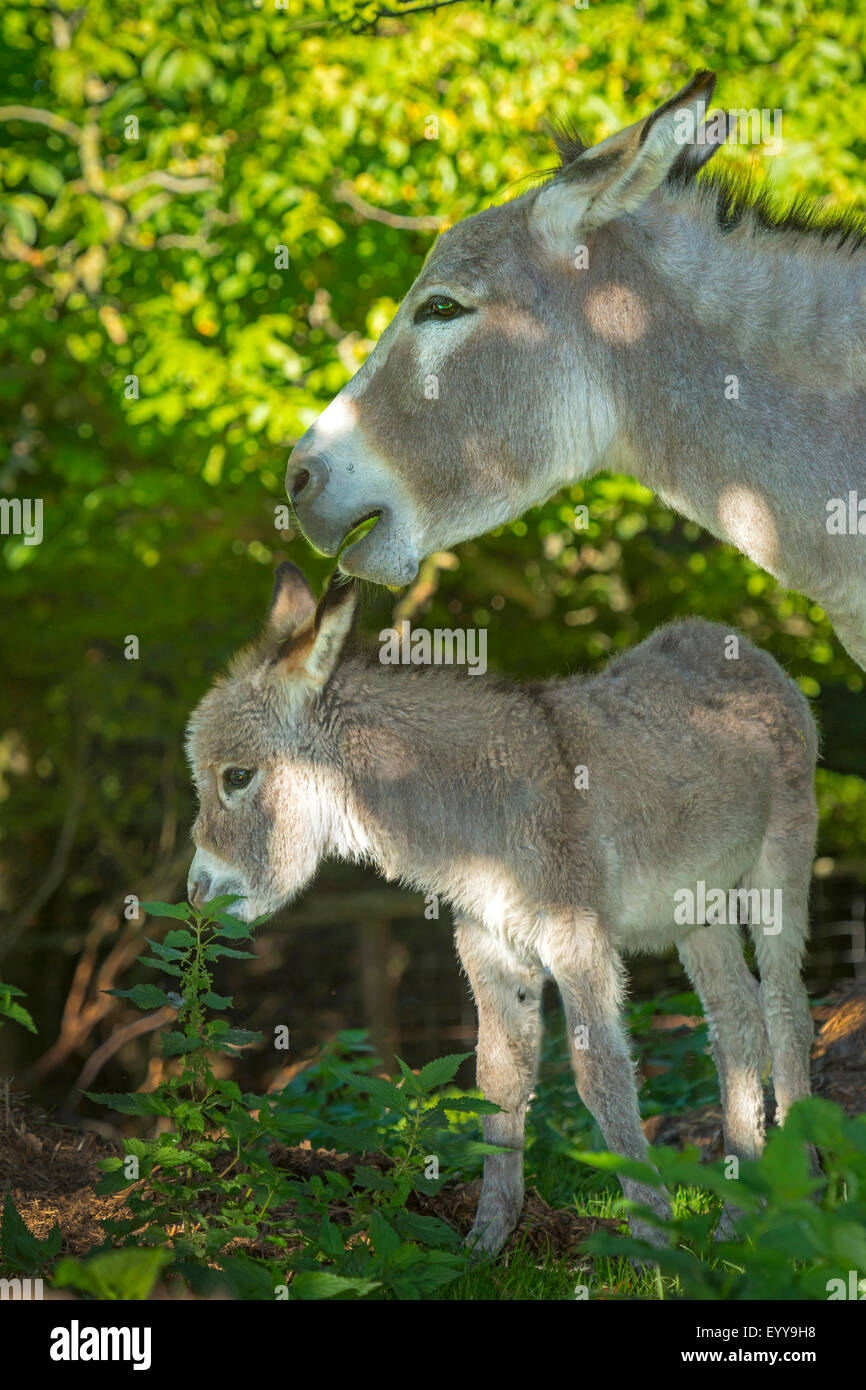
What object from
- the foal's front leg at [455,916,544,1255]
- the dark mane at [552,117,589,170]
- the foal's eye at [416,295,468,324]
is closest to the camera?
the foal's eye at [416,295,468,324]

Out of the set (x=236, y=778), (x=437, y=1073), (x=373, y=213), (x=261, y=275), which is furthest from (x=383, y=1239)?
(x=373, y=213)

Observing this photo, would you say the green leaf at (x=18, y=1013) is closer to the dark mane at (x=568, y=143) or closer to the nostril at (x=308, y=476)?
the nostril at (x=308, y=476)

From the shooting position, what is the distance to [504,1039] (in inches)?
165

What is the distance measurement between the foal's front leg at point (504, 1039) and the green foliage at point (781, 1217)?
6.56 feet

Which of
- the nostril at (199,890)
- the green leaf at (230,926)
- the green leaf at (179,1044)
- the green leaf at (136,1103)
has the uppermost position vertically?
the nostril at (199,890)

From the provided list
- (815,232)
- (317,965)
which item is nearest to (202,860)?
(815,232)

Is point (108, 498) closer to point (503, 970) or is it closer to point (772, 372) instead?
point (503, 970)

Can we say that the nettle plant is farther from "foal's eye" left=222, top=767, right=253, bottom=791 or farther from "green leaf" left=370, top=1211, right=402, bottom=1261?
"foal's eye" left=222, top=767, right=253, bottom=791

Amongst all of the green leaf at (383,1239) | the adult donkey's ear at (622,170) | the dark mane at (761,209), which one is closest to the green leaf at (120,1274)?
the green leaf at (383,1239)

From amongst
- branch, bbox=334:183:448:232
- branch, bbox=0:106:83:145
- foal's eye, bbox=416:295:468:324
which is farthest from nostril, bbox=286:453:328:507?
branch, bbox=0:106:83:145

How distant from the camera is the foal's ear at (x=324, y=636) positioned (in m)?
4.19

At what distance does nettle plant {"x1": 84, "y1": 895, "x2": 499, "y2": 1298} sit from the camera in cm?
313

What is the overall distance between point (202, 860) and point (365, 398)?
66.5 inches

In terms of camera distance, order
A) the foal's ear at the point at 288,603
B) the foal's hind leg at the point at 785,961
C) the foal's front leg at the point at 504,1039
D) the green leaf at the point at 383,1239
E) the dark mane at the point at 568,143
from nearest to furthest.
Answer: the green leaf at the point at 383,1239 < the dark mane at the point at 568,143 < the foal's front leg at the point at 504,1039 < the foal's hind leg at the point at 785,961 < the foal's ear at the point at 288,603
